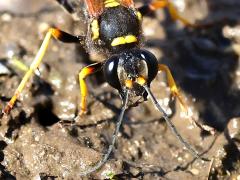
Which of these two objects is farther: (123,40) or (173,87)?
(173,87)

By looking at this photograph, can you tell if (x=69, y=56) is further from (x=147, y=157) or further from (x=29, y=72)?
(x=147, y=157)

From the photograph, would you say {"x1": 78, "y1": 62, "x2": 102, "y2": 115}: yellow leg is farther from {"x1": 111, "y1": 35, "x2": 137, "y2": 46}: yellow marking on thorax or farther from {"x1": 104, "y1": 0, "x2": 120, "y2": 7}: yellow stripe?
{"x1": 104, "y1": 0, "x2": 120, "y2": 7}: yellow stripe

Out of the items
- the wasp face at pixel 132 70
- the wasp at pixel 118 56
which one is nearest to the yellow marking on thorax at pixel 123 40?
the wasp at pixel 118 56

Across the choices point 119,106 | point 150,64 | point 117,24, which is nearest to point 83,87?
point 119,106

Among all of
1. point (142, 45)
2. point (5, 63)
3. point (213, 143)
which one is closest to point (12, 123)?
point (5, 63)

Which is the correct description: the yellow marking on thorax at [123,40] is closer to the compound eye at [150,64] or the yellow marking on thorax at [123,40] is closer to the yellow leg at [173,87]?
the compound eye at [150,64]

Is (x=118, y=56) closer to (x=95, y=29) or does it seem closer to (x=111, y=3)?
(x=95, y=29)

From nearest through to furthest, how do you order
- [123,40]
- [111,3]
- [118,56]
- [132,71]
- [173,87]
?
[132,71] → [118,56] → [123,40] → [173,87] → [111,3]
